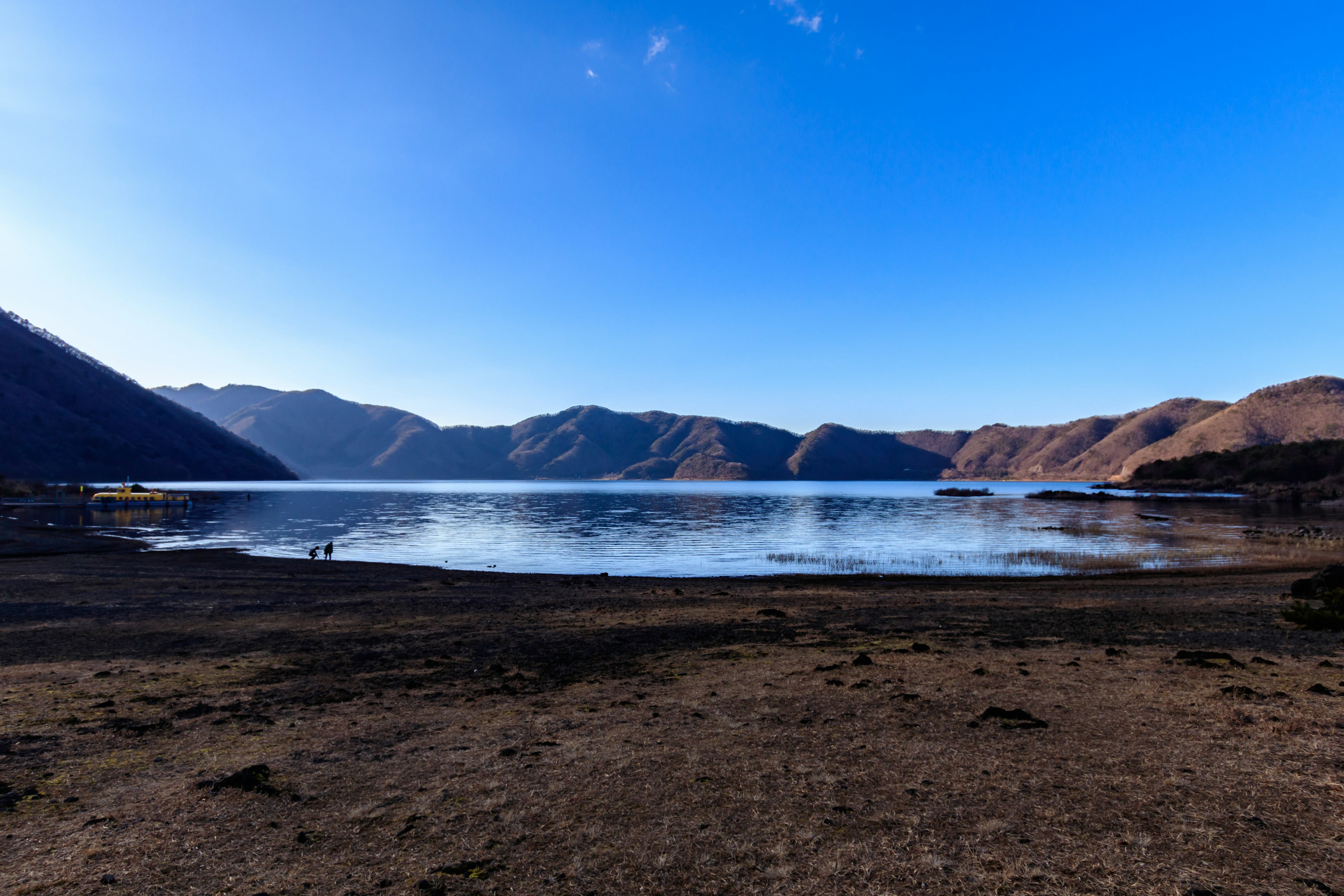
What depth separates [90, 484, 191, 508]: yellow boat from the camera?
2810 inches

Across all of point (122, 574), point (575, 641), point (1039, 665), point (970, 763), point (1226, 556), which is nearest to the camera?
point (970, 763)

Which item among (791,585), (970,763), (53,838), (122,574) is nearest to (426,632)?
(53,838)

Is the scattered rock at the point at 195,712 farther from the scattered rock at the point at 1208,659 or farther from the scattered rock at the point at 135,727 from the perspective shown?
the scattered rock at the point at 1208,659

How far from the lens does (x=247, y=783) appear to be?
566 cm

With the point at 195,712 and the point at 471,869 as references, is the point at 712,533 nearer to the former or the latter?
the point at 195,712

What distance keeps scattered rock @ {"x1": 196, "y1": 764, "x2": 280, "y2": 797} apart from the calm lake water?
80.3ft

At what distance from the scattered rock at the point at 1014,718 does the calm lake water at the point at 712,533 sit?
2275 centimetres

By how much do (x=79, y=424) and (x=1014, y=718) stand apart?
214147mm

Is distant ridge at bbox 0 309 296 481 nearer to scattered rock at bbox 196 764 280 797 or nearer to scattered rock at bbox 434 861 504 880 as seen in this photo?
scattered rock at bbox 196 764 280 797

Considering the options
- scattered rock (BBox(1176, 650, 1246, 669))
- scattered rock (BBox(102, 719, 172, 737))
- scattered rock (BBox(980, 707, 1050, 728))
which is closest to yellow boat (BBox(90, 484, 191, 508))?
scattered rock (BBox(102, 719, 172, 737))

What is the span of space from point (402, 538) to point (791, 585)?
1292 inches

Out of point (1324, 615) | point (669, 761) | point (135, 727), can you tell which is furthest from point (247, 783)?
point (1324, 615)

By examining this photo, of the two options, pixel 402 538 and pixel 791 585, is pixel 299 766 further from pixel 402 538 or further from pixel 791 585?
pixel 402 538

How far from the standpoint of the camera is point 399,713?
827 centimetres
